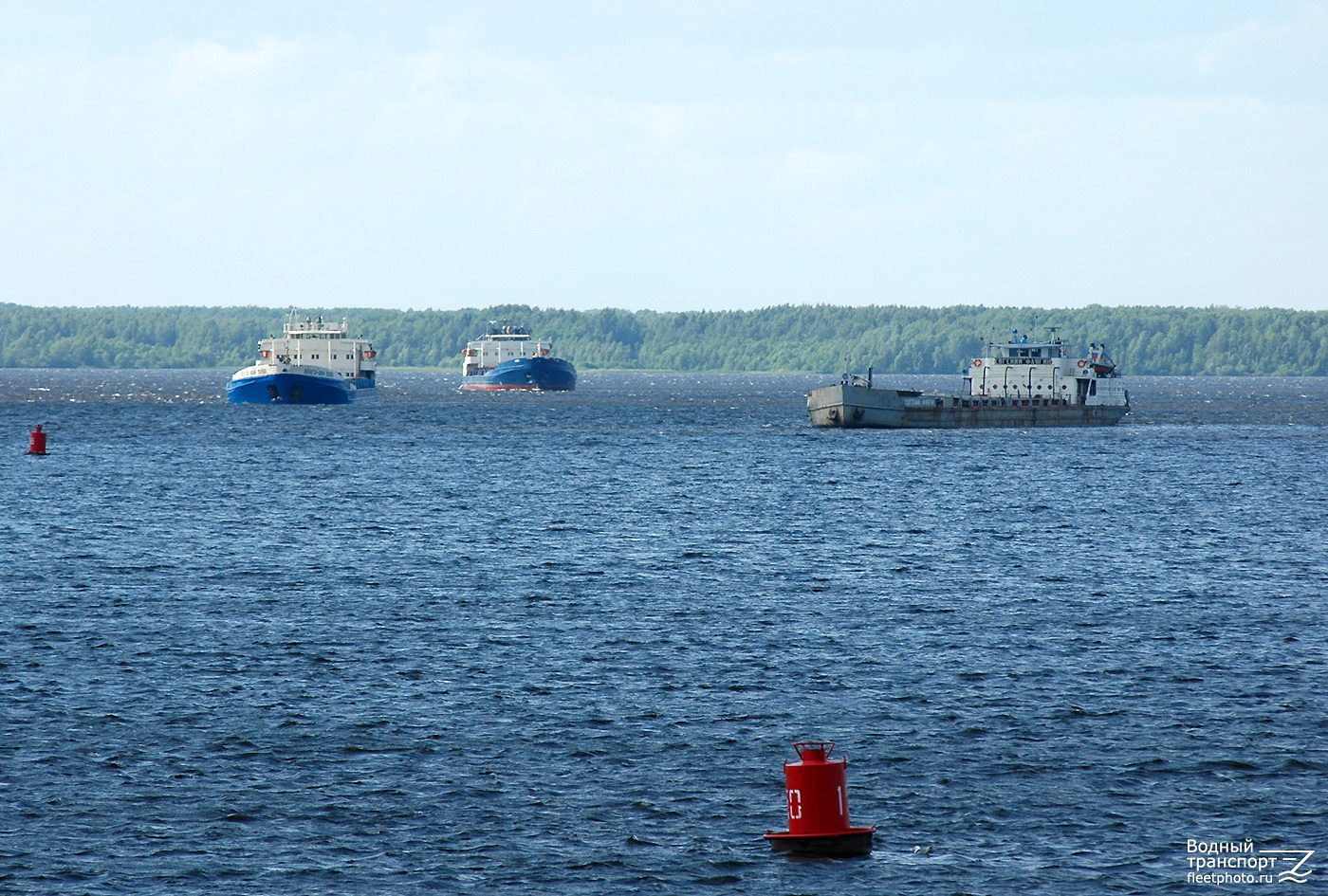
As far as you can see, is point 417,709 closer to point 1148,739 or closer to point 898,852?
point 898,852

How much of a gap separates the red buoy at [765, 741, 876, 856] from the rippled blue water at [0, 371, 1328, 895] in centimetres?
34

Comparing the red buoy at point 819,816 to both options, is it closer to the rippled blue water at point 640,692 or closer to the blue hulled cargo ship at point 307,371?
the rippled blue water at point 640,692

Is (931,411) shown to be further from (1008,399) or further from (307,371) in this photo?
(307,371)

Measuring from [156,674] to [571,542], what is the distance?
25.8 meters

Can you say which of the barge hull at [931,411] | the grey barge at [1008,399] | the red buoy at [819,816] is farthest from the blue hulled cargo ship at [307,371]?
the red buoy at [819,816]

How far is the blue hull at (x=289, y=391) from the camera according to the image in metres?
174

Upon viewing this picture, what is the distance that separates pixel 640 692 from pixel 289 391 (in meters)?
155

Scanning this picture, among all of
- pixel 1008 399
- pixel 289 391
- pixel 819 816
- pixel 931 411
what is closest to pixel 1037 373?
pixel 1008 399

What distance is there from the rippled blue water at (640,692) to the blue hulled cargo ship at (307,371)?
10778 cm

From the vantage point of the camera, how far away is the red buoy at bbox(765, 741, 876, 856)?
1916 centimetres

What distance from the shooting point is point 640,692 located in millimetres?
28594

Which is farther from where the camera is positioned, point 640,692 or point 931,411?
point 931,411

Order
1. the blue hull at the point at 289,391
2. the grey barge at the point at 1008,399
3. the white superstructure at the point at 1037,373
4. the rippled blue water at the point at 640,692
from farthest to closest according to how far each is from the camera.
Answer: the blue hull at the point at 289,391
the white superstructure at the point at 1037,373
the grey barge at the point at 1008,399
the rippled blue water at the point at 640,692

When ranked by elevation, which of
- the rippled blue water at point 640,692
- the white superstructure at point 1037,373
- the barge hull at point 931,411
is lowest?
the rippled blue water at point 640,692
